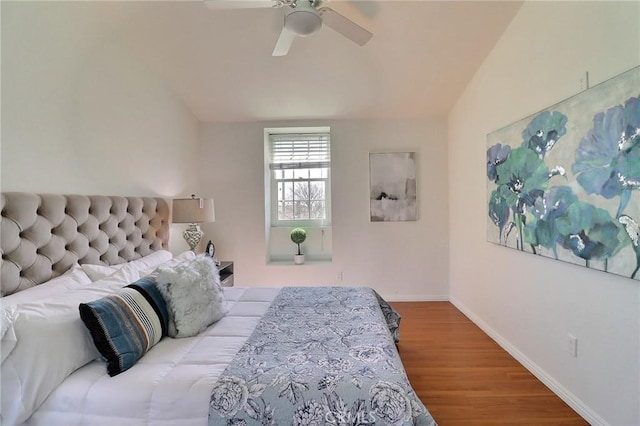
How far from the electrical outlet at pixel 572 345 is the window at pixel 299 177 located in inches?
111

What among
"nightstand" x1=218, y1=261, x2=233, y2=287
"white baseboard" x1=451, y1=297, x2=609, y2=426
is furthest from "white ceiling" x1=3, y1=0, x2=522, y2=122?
"white baseboard" x1=451, y1=297, x2=609, y2=426

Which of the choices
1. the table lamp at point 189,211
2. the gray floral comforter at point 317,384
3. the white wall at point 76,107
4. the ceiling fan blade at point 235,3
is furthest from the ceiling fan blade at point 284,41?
the gray floral comforter at point 317,384

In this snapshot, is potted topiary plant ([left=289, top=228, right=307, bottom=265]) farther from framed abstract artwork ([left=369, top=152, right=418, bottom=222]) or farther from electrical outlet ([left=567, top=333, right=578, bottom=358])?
electrical outlet ([left=567, top=333, right=578, bottom=358])

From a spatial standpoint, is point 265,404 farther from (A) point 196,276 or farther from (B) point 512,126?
(B) point 512,126

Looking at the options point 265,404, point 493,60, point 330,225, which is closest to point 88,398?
point 265,404

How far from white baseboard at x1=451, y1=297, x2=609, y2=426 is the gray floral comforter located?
4.44 feet

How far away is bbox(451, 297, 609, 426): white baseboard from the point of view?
175 centimetres

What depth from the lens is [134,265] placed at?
2.00 meters

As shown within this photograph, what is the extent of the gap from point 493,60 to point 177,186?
11.1 feet

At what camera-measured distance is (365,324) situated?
1688mm

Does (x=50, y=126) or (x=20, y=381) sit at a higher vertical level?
(x=50, y=126)

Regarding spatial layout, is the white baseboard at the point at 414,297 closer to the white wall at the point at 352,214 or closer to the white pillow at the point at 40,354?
the white wall at the point at 352,214

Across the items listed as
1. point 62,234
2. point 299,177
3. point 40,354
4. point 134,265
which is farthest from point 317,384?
point 299,177

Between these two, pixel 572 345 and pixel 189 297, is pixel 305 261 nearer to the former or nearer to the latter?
pixel 189 297
